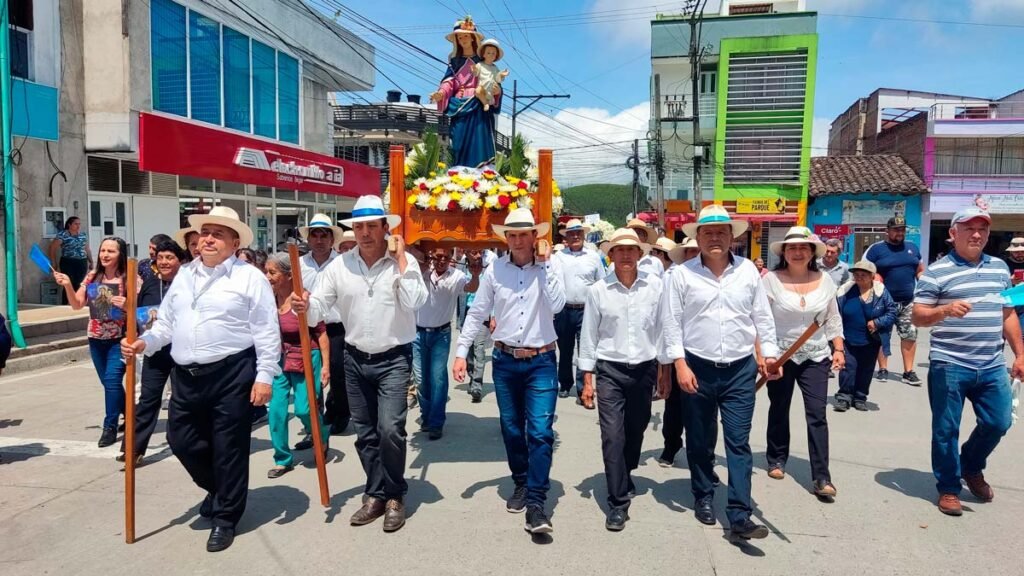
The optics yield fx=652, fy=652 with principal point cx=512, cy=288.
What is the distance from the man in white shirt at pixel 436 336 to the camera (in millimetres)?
5934

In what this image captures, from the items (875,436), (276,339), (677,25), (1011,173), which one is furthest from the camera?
(677,25)

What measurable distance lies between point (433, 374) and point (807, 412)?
10.2 feet

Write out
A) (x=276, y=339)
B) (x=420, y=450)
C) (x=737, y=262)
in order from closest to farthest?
1. (x=276, y=339)
2. (x=737, y=262)
3. (x=420, y=450)

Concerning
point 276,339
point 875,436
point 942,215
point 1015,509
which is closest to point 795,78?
point 942,215

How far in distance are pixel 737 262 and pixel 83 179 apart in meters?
12.6

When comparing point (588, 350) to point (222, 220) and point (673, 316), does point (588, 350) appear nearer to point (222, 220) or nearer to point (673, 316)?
point (673, 316)

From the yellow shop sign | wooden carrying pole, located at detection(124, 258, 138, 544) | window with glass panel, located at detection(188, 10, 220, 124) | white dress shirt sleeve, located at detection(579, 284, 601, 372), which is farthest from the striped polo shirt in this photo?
the yellow shop sign

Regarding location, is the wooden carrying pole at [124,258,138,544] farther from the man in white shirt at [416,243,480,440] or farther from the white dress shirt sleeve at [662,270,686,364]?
the white dress shirt sleeve at [662,270,686,364]

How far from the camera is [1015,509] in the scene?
4375 mm

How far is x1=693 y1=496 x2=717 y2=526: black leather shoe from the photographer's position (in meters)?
4.13

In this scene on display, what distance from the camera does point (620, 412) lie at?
4188 mm

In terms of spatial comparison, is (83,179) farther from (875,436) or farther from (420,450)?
(875,436)

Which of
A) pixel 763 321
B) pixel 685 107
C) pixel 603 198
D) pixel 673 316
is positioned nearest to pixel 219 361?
pixel 673 316

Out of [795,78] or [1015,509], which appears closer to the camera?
[1015,509]
